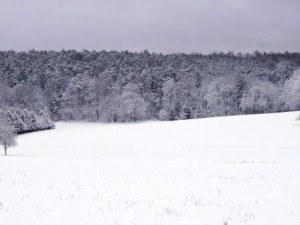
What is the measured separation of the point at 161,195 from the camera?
15.4 m

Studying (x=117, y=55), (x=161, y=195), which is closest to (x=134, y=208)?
(x=161, y=195)

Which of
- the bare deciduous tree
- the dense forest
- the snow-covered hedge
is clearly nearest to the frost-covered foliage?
the dense forest

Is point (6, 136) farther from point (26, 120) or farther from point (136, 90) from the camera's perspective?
point (136, 90)

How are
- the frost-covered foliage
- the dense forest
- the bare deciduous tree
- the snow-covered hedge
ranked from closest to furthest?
1. the bare deciduous tree
2. the snow-covered hedge
3. the dense forest
4. the frost-covered foliage

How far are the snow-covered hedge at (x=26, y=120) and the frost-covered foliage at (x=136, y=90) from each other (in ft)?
24.1

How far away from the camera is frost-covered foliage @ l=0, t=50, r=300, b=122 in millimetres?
112500

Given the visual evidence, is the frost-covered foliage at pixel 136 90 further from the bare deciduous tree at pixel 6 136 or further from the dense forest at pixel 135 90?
the bare deciduous tree at pixel 6 136

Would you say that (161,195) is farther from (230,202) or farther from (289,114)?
(289,114)

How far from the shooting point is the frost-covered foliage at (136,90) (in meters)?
112

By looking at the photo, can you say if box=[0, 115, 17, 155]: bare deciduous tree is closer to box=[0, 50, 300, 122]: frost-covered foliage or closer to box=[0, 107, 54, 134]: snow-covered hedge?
box=[0, 107, 54, 134]: snow-covered hedge

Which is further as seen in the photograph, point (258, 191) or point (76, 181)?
point (76, 181)

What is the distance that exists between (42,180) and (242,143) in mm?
42758

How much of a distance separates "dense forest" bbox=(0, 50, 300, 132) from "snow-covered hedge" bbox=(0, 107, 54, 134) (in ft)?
1.18

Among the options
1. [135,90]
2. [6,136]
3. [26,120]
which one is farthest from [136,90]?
[6,136]
